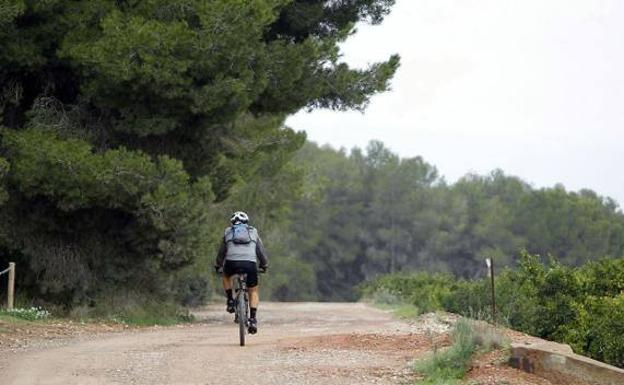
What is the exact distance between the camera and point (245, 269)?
14695 millimetres

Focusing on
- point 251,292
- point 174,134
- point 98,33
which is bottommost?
point 251,292

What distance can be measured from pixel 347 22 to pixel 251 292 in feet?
38.0

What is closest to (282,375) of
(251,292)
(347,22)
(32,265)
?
(251,292)

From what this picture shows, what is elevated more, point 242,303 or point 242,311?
point 242,303

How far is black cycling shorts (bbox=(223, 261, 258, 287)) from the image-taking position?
48.1 feet

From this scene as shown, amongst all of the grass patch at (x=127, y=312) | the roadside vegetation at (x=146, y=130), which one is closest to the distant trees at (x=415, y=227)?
the roadside vegetation at (x=146, y=130)

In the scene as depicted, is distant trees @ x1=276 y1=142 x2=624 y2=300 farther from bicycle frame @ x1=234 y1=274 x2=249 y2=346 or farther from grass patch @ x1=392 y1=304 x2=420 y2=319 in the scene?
bicycle frame @ x1=234 y1=274 x2=249 y2=346

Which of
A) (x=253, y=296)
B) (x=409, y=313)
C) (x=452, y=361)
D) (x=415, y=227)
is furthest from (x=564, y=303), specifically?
(x=415, y=227)

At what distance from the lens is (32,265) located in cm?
2136

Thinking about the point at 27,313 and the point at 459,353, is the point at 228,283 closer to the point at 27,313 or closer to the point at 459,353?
the point at 459,353

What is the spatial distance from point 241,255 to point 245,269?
0.22 m

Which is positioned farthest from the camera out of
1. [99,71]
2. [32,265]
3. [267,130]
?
[267,130]

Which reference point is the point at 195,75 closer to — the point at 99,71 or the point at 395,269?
the point at 99,71

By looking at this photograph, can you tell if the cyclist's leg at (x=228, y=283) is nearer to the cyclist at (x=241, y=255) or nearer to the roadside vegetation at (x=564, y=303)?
the cyclist at (x=241, y=255)
